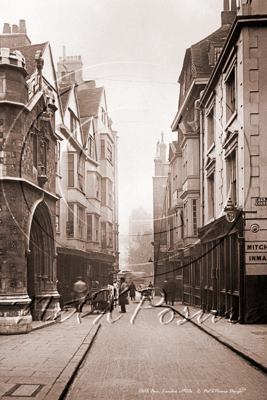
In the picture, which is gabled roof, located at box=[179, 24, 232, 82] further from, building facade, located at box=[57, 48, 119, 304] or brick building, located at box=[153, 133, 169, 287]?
brick building, located at box=[153, 133, 169, 287]

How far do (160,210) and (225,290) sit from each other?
87.9ft

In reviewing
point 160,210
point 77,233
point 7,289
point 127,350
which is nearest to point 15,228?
point 7,289

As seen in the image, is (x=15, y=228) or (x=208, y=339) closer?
(x=208, y=339)

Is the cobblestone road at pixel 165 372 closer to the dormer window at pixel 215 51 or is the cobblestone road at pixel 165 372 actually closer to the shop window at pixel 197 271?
the shop window at pixel 197 271

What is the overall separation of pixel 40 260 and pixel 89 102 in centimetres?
1458

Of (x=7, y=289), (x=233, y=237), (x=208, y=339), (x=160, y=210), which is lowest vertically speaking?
(x=208, y=339)

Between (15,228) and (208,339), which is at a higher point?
(15,228)

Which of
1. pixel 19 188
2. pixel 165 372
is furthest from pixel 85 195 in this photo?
pixel 165 372

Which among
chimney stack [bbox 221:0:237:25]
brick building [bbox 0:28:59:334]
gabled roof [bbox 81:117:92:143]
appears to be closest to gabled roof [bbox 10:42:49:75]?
brick building [bbox 0:28:59:334]

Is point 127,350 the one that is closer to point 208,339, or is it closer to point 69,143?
point 208,339

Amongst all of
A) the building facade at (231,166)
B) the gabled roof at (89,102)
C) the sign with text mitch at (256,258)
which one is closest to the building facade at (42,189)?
the gabled roof at (89,102)

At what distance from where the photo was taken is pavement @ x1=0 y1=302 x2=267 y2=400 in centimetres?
685

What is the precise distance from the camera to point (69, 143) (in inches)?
1068

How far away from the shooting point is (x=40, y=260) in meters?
17.5
